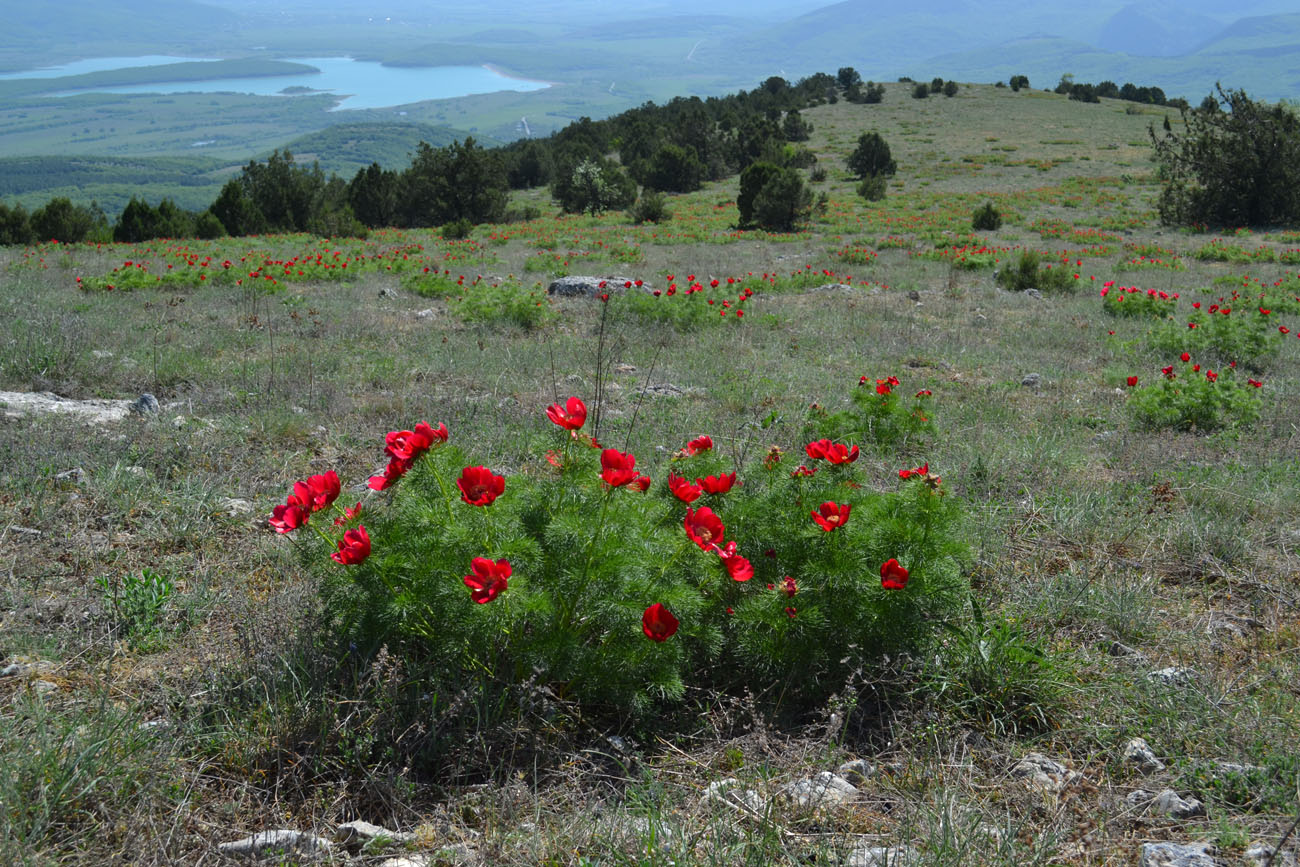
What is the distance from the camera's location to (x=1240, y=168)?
71.2ft

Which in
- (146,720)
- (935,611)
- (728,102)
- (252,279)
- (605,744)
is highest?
(728,102)

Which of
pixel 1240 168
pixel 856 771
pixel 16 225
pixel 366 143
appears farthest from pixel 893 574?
pixel 366 143

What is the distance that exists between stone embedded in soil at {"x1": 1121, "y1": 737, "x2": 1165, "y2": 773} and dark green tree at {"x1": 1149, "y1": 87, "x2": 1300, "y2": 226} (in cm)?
2606

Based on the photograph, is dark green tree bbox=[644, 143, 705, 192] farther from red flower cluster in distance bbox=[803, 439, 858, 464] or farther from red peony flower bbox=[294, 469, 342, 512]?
red peony flower bbox=[294, 469, 342, 512]

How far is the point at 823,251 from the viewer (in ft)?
54.1

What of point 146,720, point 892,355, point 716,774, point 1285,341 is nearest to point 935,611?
point 716,774

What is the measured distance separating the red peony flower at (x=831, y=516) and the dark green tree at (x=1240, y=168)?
85.8 ft

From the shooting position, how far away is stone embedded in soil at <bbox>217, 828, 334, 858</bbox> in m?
1.67

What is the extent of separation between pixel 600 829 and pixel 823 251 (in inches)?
635

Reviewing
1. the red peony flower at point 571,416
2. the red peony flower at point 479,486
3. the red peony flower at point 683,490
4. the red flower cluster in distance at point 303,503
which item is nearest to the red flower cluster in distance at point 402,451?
the red flower cluster in distance at point 303,503

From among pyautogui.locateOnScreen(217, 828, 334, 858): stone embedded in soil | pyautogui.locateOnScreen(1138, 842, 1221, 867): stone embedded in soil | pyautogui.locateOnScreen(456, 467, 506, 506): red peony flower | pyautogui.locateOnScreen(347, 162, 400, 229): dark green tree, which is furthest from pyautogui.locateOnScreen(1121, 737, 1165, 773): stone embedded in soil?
pyautogui.locateOnScreen(347, 162, 400, 229): dark green tree

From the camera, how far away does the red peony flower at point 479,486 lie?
78.1 inches

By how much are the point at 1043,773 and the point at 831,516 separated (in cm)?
91

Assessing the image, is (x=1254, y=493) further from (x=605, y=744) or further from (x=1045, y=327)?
(x=1045, y=327)
